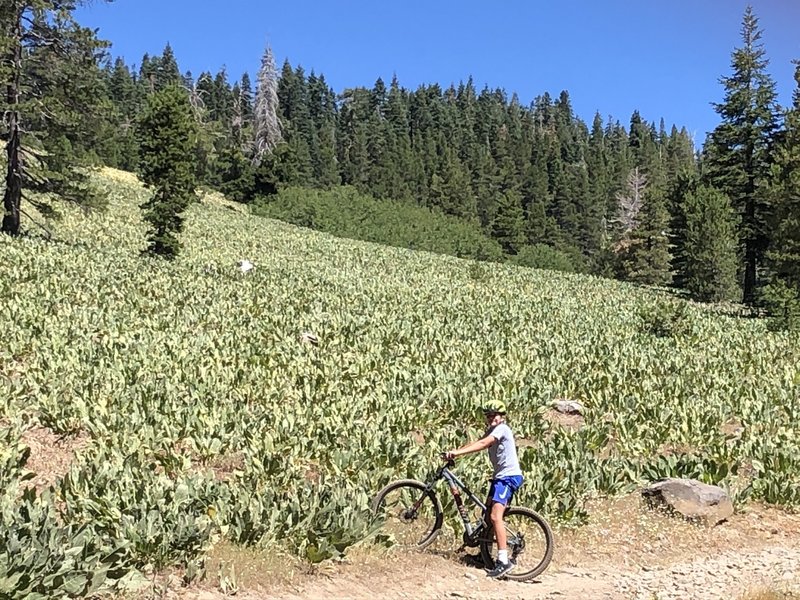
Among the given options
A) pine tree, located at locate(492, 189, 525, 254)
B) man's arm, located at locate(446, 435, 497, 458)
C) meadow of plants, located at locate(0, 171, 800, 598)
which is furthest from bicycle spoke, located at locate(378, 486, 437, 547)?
pine tree, located at locate(492, 189, 525, 254)

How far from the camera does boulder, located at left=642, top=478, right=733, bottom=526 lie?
30.9ft

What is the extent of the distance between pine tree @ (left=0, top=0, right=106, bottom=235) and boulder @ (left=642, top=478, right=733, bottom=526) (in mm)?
23025

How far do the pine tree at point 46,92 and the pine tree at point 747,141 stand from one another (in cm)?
3543

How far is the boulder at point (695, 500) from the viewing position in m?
9.41

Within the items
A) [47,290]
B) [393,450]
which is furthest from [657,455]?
[47,290]

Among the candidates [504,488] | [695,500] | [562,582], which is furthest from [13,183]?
[695,500]

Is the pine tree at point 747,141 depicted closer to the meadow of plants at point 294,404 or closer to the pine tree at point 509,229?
the meadow of plants at point 294,404

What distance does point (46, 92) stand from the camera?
2527 centimetres

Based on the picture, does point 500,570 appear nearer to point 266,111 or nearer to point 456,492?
point 456,492

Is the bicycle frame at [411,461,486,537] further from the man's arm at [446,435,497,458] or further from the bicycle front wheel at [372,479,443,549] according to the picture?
the man's arm at [446,435,497,458]

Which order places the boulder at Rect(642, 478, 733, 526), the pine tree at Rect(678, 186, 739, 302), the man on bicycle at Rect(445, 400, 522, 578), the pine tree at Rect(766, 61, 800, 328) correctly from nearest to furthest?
the man on bicycle at Rect(445, 400, 522, 578) → the boulder at Rect(642, 478, 733, 526) → the pine tree at Rect(766, 61, 800, 328) → the pine tree at Rect(678, 186, 739, 302)

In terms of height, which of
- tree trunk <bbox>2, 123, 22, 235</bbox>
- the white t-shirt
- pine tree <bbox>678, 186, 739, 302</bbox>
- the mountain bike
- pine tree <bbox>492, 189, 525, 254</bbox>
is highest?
pine tree <bbox>492, 189, 525, 254</bbox>

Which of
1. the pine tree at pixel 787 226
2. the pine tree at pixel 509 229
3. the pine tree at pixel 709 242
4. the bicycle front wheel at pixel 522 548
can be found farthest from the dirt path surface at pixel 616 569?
the pine tree at pixel 509 229

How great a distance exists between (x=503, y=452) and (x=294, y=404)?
19.1 feet
